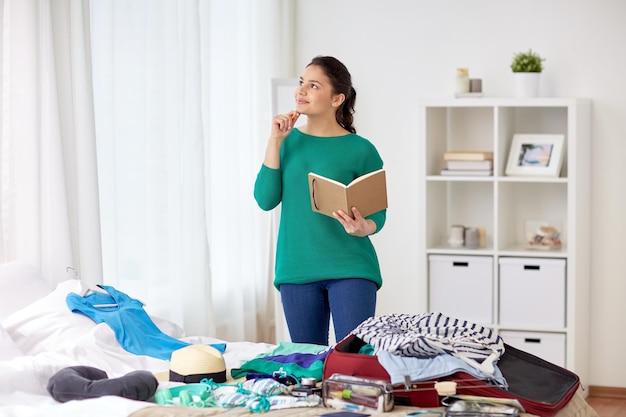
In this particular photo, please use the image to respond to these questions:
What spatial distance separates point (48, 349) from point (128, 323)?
275mm

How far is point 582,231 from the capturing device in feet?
14.2

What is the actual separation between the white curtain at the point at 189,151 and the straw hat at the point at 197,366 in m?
1.28

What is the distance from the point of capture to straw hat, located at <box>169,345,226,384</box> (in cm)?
241

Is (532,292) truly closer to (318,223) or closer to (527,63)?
(527,63)

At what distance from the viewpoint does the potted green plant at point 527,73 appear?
436cm

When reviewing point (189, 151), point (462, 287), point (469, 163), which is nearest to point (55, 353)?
point (189, 151)

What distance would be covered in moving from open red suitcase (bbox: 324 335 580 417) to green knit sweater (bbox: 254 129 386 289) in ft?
1.55

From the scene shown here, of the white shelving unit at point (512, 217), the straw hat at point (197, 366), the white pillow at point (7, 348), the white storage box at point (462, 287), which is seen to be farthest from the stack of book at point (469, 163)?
the white pillow at point (7, 348)

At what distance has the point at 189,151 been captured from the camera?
406cm

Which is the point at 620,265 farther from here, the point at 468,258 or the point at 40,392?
the point at 40,392

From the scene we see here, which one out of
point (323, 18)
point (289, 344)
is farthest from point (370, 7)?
point (289, 344)

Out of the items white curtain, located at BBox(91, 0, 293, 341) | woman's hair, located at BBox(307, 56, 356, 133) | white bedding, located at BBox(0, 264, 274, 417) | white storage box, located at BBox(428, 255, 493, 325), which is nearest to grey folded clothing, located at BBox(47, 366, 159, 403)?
white bedding, located at BBox(0, 264, 274, 417)

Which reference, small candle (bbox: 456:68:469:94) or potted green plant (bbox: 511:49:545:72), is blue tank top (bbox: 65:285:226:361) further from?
potted green plant (bbox: 511:49:545:72)

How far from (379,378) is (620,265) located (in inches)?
102
